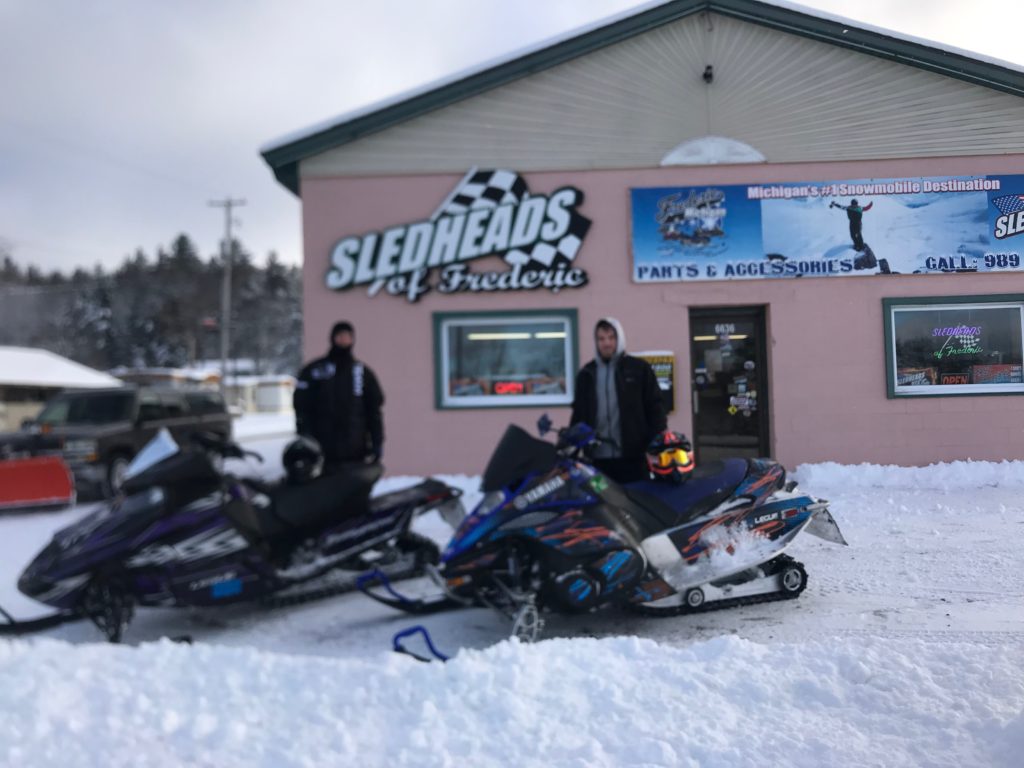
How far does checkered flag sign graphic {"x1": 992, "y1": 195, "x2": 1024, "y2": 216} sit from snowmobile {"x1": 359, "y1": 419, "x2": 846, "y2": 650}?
6.09ft

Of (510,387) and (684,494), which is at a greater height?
(510,387)

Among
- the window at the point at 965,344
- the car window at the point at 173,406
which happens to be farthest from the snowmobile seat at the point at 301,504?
the car window at the point at 173,406

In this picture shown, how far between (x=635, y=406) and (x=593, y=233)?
4445mm

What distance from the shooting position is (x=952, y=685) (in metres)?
2.49

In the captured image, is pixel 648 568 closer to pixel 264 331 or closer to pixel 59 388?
pixel 59 388

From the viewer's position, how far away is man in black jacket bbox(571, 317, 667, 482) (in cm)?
435

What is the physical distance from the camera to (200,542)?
Answer: 13.0 ft

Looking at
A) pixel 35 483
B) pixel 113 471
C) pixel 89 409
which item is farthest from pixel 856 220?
pixel 89 409

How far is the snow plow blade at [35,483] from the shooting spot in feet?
26.1

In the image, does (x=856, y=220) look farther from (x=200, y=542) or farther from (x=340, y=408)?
(x=200, y=542)

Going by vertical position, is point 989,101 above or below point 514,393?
above

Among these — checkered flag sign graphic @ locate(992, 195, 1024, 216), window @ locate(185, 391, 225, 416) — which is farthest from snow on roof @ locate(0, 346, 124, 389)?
checkered flag sign graphic @ locate(992, 195, 1024, 216)

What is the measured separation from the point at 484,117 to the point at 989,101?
5.58 m

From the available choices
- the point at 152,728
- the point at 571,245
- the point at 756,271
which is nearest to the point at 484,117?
the point at 571,245
